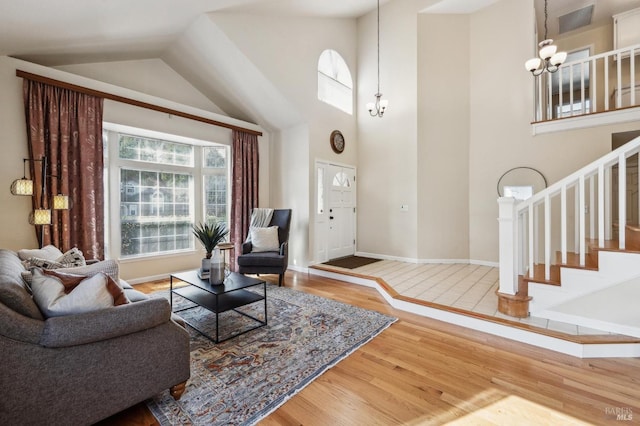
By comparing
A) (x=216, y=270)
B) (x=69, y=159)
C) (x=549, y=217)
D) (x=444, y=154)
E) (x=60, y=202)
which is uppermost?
(x=444, y=154)

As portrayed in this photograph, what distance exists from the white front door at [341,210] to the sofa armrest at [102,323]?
3959 mm

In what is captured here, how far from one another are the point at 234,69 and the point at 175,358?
4.06 metres

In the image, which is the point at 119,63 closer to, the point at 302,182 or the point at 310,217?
the point at 302,182

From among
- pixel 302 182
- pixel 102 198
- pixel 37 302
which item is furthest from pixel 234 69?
pixel 37 302

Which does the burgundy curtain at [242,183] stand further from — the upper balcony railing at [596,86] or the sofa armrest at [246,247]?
the upper balcony railing at [596,86]

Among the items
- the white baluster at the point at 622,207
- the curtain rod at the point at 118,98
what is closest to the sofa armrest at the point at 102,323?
the curtain rod at the point at 118,98

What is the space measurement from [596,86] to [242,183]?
6586 millimetres

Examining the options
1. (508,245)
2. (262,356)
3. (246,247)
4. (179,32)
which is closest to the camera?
(262,356)

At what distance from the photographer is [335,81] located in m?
5.58

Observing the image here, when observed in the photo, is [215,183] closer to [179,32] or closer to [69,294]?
[179,32]

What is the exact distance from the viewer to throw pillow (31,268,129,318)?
136 centimetres

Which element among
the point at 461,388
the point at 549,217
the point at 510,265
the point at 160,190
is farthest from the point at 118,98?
the point at 549,217

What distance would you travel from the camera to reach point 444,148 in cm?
510

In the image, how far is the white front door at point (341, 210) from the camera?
5367 millimetres
